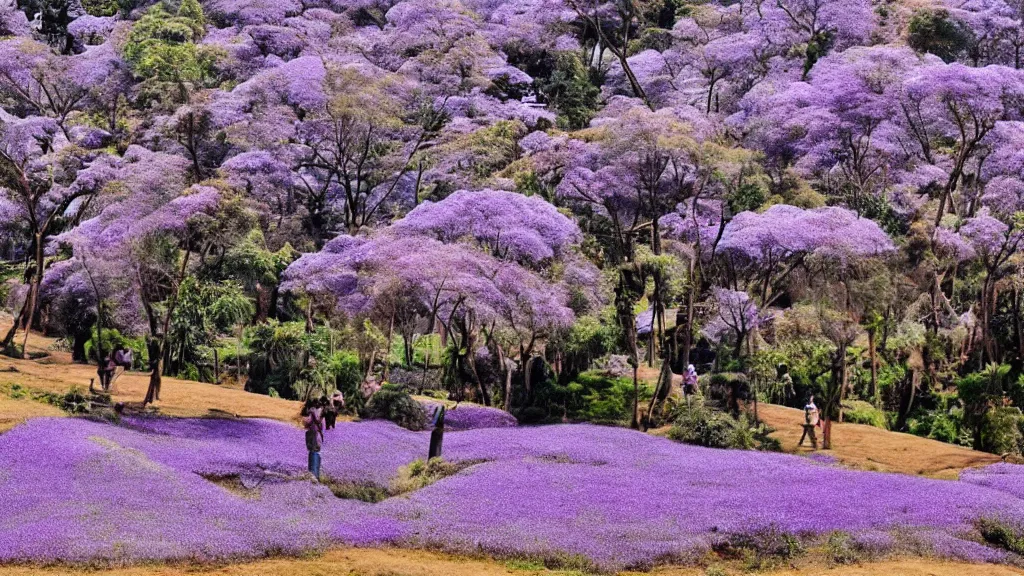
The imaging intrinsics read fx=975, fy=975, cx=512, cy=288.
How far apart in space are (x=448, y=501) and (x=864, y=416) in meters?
18.5

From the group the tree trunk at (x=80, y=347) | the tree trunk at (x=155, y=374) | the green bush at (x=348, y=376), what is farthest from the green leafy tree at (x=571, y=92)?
the tree trunk at (x=155, y=374)

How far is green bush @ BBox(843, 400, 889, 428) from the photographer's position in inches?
1203

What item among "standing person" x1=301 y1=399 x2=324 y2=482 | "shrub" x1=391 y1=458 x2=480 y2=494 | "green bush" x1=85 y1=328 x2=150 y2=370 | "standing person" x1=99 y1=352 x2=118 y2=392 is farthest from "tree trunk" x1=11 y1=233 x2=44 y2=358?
"shrub" x1=391 y1=458 x2=480 y2=494

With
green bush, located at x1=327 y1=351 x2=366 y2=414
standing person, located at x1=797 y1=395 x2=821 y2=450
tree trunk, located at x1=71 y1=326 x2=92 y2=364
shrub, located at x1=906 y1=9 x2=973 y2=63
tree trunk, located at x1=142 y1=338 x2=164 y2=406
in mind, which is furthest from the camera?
shrub, located at x1=906 y1=9 x2=973 y2=63

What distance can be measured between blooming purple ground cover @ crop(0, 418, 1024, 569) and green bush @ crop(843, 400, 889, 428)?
8349mm

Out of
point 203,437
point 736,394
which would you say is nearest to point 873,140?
point 736,394

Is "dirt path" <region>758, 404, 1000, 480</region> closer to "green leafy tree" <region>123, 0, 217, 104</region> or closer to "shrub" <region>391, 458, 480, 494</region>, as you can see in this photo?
"shrub" <region>391, 458, 480, 494</region>

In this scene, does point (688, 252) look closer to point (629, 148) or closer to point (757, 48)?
point (629, 148)

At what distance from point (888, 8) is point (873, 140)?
20.0 metres

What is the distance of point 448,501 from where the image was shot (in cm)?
1652

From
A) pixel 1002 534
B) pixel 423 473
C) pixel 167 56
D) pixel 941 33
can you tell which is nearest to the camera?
pixel 1002 534

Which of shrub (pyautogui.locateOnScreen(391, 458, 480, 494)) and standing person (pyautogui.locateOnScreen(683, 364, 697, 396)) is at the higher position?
standing person (pyautogui.locateOnScreen(683, 364, 697, 396))

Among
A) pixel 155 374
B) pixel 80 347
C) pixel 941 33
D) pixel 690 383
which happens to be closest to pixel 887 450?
pixel 690 383

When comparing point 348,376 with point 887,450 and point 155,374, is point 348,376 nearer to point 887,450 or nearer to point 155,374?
point 155,374
